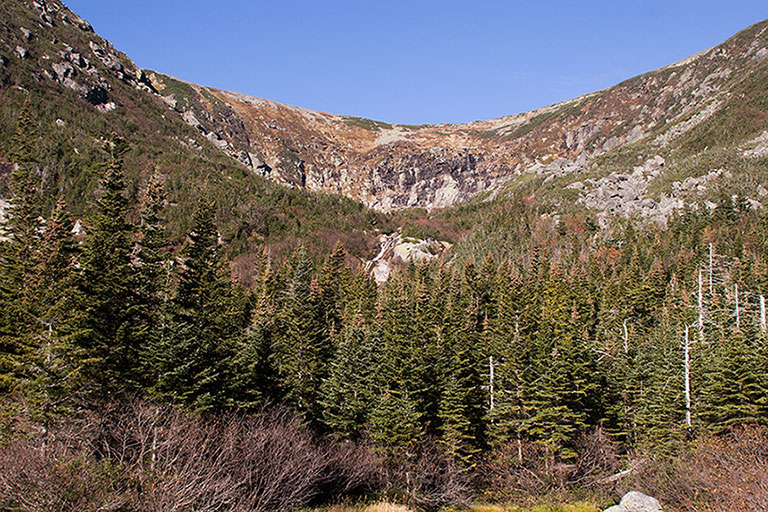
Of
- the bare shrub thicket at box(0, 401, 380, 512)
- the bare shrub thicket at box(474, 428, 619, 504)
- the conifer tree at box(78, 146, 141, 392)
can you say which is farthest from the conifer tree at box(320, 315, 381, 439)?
the conifer tree at box(78, 146, 141, 392)

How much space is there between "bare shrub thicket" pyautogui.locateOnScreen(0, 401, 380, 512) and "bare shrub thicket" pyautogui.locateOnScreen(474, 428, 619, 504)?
9547 mm

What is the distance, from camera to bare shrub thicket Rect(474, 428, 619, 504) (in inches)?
1096

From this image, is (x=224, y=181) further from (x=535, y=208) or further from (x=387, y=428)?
(x=387, y=428)

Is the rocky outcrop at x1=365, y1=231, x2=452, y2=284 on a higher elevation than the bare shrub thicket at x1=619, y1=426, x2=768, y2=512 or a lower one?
higher

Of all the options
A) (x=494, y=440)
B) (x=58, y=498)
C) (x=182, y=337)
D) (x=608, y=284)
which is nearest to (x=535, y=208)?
(x=608, y=284)

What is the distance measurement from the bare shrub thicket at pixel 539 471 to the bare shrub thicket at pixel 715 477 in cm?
391

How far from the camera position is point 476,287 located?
7412cm

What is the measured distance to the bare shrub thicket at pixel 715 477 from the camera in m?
16.3

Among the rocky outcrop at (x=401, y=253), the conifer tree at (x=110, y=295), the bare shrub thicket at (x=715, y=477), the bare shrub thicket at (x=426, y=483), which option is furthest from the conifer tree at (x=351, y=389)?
the rocky outcrop at (x=401, y=253)

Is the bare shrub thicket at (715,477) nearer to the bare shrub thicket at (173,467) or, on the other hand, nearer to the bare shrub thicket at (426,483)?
the bare shrub thicket at (426,483)

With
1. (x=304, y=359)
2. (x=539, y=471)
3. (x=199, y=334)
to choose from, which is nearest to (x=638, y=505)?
(x=539, y=471)

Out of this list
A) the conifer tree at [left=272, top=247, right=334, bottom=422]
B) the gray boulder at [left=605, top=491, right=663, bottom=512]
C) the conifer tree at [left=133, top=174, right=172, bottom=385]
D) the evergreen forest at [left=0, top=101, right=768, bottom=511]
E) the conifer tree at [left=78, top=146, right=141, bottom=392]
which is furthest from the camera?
the conifer tree at [left=272, top=247, right=334, bottom=422]

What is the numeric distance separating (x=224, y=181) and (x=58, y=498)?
16992 cm

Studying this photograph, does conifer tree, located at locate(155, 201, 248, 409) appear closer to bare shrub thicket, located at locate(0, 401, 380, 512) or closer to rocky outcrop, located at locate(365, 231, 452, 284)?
bare shrub thicket, located at locate(0, 401, 380, 512)
